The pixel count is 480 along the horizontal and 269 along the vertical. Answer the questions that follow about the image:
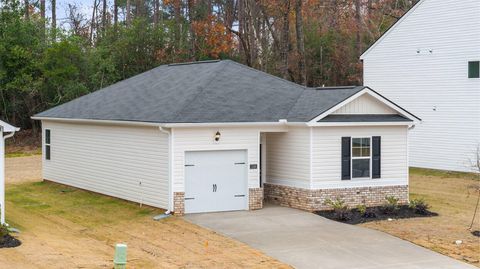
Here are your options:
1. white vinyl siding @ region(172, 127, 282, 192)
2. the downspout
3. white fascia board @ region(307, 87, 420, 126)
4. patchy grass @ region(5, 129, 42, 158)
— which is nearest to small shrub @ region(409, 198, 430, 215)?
white fascia board @ region(307, 87, 420, 126)

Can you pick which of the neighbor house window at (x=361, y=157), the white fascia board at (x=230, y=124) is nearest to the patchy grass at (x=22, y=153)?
the white fascia board at (x=230, y=124)

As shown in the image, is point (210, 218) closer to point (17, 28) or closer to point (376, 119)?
point (376, 119)

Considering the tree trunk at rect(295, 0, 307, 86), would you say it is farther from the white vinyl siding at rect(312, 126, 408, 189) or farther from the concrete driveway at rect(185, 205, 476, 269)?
the concrete driveway at rect(185, 205, 476, 269)

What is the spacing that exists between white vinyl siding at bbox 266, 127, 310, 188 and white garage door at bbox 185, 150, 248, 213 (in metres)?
1.50

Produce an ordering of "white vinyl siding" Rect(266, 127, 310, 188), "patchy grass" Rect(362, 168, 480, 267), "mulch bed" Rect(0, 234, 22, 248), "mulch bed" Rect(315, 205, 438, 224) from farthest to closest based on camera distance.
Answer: "white vinyl siding" Rect(266, 127, 310, 188)
"mulch bed" Rect(315, 205, 438, 224)
"patchy grass" Rect(362, 168, 480, 267)
"mulch bed" Rect(0, 234, 22, 248)

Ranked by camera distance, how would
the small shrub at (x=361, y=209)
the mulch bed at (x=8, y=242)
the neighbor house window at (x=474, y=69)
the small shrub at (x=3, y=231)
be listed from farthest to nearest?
Result: 1. the neighbor house window at (x=474, y=69)
2. the small shrub at (x=361, y=209)
3. the small shrub at (x=3, y=231)
4. the mulch bed at (x=8, y=242)

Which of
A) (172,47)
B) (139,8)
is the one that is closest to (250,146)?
(172,47)

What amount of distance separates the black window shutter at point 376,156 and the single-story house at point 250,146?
0.03m

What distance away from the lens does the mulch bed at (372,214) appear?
21.0 meters

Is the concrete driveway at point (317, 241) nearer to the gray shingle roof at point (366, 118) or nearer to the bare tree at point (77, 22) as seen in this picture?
the gray shingle roof at point (366, 118)

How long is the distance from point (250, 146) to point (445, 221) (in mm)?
6358

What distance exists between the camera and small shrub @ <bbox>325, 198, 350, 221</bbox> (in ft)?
68.9

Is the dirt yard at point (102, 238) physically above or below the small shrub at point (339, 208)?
below

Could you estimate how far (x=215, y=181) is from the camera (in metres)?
22.0
